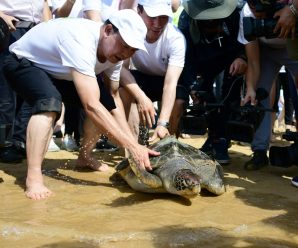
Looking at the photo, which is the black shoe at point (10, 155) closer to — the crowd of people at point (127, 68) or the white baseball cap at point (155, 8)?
the crowd of people at point (127, 68)

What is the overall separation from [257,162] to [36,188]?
179cm

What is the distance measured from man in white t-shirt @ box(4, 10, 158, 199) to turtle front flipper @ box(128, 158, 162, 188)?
0.17 ft

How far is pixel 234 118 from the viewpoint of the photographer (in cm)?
360

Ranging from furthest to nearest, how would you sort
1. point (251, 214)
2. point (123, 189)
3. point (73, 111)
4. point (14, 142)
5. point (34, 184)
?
point (73, 111), point (14, 142), point (123, 189), point (34, 184), point (251, 214)

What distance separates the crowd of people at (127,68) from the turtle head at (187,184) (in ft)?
0.66

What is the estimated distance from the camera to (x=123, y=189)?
123 inches

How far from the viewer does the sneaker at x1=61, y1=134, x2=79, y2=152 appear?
4.71 m

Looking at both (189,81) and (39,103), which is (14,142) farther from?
(189,81)

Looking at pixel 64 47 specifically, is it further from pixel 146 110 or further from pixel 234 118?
pixel 234 118

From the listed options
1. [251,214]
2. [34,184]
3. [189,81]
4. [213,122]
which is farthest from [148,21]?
[251,214]

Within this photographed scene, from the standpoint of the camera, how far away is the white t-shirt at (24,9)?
159 inches

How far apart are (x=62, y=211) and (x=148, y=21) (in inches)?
66.1

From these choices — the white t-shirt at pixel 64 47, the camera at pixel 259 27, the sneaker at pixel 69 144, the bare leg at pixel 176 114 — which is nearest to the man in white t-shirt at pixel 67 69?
the white t-shirt at pixel 64 47

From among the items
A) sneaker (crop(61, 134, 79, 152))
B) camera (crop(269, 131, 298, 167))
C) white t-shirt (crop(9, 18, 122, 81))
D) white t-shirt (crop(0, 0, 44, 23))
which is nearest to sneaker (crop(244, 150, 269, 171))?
camera (crop(269, 131, 298, 167))
